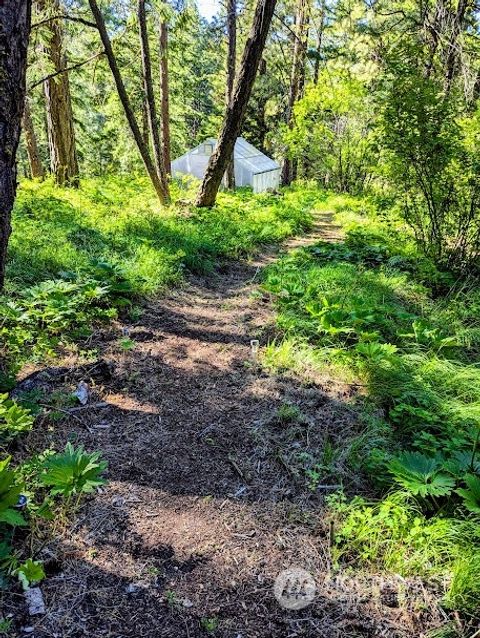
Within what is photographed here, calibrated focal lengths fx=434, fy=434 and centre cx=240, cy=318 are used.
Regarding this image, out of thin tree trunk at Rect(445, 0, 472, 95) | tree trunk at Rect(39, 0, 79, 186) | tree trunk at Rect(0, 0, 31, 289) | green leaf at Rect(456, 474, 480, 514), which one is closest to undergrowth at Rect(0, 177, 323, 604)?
tree trunk at Rect(39, 0, 79, 186)

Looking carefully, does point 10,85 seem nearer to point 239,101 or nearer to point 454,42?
point 239,101

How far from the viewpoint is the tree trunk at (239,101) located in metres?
6.32

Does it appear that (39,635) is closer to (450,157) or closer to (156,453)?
(156,453)

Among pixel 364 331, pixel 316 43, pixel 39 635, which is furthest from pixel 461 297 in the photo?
pixel 316 43

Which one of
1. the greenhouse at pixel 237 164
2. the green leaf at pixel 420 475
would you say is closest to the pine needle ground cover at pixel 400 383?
the green leaf at pixel 420 475

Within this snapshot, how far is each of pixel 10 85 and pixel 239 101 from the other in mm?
5752

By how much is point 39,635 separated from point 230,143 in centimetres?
718

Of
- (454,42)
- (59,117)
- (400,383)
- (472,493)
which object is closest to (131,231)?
(59,117)

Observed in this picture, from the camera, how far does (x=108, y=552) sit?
1831mm

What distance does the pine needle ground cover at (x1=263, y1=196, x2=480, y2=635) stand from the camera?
6.14 ft

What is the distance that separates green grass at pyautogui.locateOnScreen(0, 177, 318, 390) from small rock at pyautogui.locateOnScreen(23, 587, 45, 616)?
1.25 m

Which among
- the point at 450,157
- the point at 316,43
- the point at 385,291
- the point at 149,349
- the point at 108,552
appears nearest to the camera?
the point at 108,552

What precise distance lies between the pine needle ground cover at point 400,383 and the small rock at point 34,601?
3.95ft

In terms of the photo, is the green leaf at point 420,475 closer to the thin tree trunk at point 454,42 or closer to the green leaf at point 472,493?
the green leaf at point 472,493
